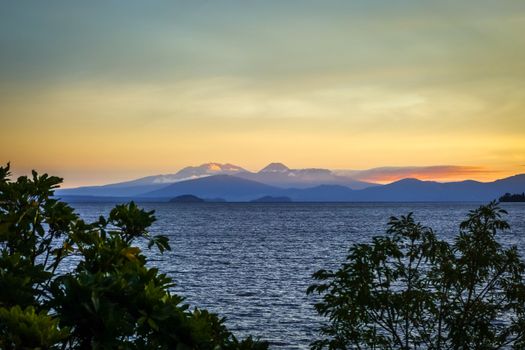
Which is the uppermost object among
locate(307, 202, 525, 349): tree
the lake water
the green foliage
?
the green foliage

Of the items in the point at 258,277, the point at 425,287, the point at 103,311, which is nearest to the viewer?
the point at 103,311

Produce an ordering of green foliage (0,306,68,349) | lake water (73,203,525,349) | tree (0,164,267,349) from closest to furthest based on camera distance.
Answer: green foliage (0,306,68,349), tree (0,164,267,349), lake water (73,203,525,349)

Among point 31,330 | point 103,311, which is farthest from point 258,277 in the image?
point 31,330

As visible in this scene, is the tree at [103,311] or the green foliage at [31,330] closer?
the green foliage at [31,330]

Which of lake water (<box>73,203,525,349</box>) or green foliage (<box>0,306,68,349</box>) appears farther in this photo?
lake water (<box>73,203,525,349</box>)

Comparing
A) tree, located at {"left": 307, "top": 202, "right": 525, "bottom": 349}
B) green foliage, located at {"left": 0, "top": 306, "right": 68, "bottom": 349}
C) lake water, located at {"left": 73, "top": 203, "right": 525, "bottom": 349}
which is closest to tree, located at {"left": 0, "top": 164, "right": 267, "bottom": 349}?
→ green foliage, located at {"left": 0, "top": 306, "right": 68, "bottom": 349}

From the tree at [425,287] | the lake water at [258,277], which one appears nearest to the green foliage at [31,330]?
the tree at [425,287]

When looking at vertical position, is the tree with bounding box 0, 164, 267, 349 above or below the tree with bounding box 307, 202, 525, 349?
above

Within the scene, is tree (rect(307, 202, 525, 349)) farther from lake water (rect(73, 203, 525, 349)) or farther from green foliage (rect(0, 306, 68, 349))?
lake water (rect(73, 203, 525, 349))

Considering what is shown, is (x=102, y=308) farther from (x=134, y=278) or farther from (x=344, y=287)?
(x=344, y=287)

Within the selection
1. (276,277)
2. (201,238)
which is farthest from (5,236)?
(201,238)

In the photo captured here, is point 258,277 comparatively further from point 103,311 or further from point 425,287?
point 103,311

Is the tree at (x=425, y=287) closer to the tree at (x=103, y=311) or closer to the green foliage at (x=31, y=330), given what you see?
the tree at (x=103, y=311)

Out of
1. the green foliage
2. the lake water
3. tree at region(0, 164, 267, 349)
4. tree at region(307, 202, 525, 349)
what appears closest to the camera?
the green foliage
